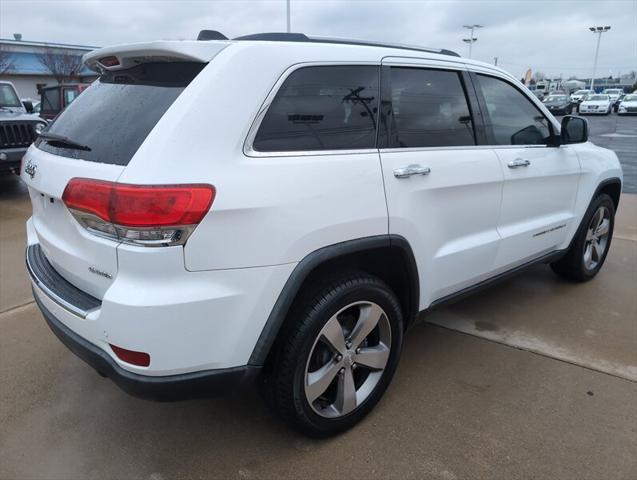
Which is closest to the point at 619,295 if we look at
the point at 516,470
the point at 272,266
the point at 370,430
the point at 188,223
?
the point at 516,470

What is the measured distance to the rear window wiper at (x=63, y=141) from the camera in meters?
2.16

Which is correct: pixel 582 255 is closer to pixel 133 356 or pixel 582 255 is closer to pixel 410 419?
pixel 410 419

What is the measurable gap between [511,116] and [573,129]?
71 cm

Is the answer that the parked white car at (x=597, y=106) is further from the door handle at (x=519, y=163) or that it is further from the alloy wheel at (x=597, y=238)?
the door handle at (x=519, y=163)

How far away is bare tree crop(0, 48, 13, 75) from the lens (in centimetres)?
3636

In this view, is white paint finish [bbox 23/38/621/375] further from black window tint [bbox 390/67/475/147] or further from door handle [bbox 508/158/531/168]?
door handle [bbox 508/158/531/168]

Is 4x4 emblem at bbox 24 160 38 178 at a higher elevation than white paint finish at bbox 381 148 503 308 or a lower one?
higher

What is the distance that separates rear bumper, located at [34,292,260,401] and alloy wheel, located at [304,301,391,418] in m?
0.36

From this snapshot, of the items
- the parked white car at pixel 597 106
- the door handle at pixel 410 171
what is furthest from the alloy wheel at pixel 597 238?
the parked white car at pixel 597 106

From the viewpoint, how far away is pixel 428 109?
277 centimetres

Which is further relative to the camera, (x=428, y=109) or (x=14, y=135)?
(x=14, y=135)

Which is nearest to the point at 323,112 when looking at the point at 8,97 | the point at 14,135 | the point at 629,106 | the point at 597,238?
the point at 597,238

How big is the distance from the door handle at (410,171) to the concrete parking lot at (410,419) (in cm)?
125

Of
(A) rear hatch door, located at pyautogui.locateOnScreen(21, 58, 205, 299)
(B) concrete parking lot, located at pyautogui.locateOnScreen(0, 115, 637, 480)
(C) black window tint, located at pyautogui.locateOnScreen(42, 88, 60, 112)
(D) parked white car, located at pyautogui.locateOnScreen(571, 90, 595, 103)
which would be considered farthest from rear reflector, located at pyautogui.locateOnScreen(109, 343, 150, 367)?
(D) parked white car, located at pyautogui.locateOnScreen(571, 90, 595, 103)
